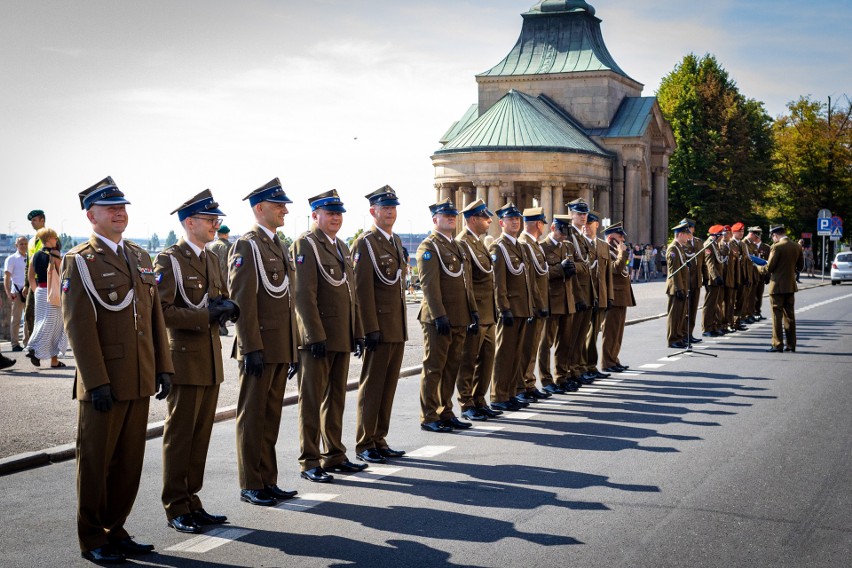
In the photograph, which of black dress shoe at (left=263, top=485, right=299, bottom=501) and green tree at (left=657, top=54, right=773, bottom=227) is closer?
black dress shoe at (left=263, top=485, right=299, bottom=501)

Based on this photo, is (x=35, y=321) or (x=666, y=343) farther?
(x=666, y=343)

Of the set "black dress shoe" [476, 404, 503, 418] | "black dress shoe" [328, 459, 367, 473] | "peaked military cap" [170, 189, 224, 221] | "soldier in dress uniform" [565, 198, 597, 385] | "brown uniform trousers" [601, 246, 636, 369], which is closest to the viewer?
"peaked military cap" [170, 189, 224, 221]

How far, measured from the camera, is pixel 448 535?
6.70 meters

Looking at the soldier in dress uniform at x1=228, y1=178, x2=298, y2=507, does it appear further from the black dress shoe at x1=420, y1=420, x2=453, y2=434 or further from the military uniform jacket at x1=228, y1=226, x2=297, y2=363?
the black dress shoe at x1=420, y1=420, x2=453, y2=434

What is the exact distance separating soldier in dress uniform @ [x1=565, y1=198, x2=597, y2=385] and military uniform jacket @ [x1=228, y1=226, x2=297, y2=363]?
273 inches

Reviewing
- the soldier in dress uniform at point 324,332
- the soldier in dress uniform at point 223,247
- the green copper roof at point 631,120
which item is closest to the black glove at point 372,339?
the soldier in dress uniform at point 324,332

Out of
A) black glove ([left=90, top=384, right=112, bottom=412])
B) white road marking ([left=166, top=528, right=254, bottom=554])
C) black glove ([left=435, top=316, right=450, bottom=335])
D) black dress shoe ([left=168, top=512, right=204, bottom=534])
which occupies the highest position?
black glove ([left=435, top=316, right=450, bottom=335])

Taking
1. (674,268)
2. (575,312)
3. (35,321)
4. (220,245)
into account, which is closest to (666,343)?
(674,268)

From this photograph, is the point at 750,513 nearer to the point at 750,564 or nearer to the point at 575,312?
the point at 750,564

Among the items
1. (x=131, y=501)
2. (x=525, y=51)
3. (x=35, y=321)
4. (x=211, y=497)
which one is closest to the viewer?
(x=131, y=501)

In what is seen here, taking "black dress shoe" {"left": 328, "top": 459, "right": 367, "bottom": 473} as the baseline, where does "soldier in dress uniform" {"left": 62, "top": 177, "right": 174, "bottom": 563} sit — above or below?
above

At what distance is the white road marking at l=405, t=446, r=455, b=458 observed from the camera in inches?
368

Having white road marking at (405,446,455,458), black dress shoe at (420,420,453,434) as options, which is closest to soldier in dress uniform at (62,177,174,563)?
white road marking at (405,446,455,458)

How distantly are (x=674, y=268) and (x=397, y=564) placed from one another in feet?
47.0
